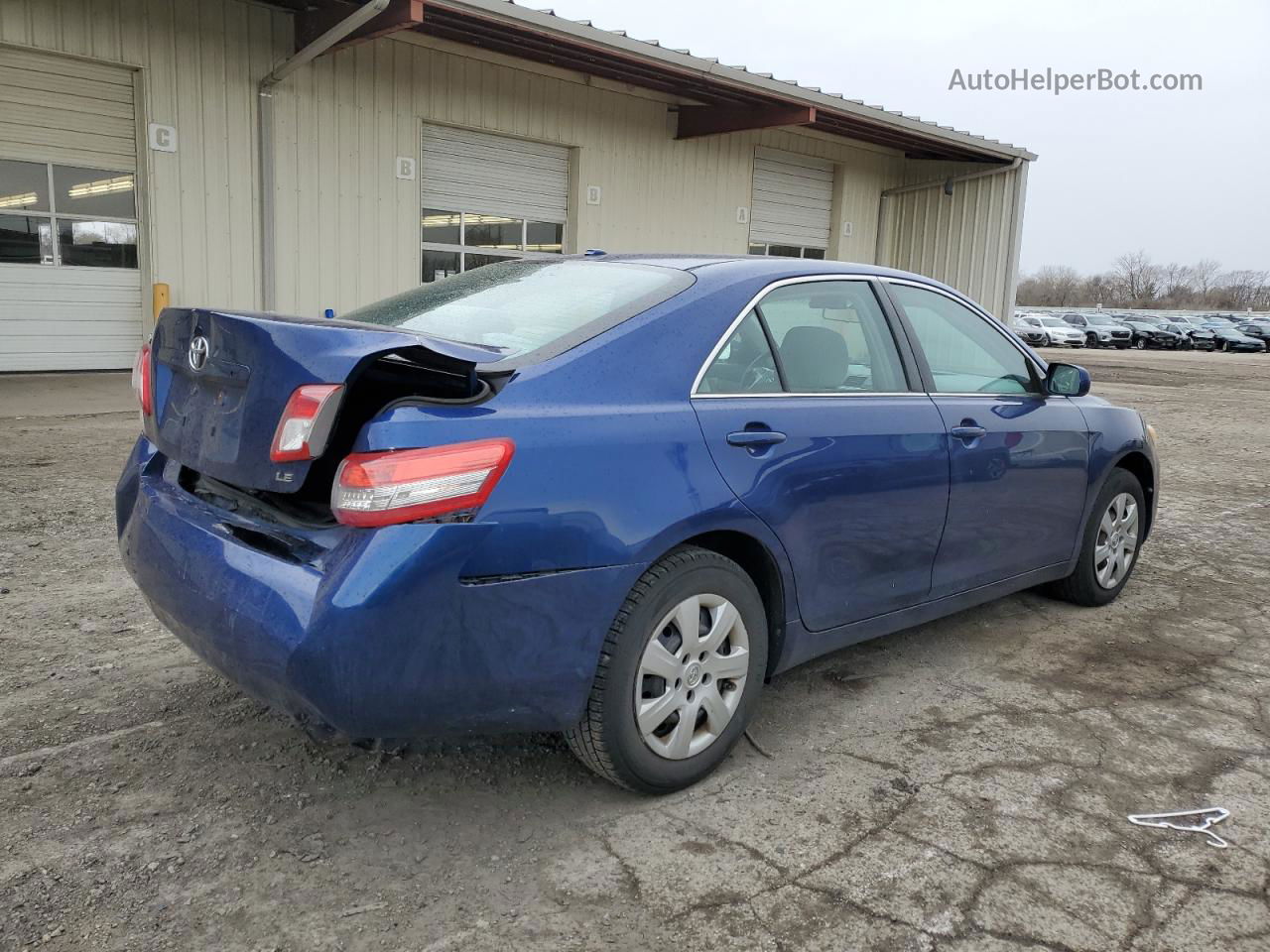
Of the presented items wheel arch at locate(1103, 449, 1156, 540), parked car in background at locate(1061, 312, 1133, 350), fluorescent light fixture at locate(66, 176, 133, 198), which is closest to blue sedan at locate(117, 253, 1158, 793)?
wheel arch at locate(1103, 449, 1156, 540)

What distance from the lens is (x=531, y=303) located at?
323 centimetres

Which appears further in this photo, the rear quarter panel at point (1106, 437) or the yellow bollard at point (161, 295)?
the yellow bollard at point (161, 295)

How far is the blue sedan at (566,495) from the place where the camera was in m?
2.35

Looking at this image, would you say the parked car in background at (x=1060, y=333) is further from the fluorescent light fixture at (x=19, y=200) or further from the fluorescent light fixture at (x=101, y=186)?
the fluorescent light fixture at (x=19, y=200)

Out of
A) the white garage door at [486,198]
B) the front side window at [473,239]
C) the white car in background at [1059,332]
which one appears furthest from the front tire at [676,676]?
the white car in background at [1059,332]

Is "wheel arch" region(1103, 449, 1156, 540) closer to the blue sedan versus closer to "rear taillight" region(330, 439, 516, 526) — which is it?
the blue sedan

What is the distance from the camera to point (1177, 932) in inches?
92.7

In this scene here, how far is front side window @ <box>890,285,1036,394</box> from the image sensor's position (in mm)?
3824

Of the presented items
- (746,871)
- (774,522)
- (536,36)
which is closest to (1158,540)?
(774,522)

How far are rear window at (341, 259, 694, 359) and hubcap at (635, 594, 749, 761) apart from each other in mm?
828

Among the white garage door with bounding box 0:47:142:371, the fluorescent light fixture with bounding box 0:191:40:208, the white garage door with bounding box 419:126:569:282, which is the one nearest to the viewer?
the white garage door with bounding box 0:47:142:371

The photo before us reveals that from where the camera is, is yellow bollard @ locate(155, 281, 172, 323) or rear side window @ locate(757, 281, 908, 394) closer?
rear side window @ locate(757, 281, 908, 394)

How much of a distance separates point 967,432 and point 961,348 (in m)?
0.50

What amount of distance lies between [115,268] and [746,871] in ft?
37.5
